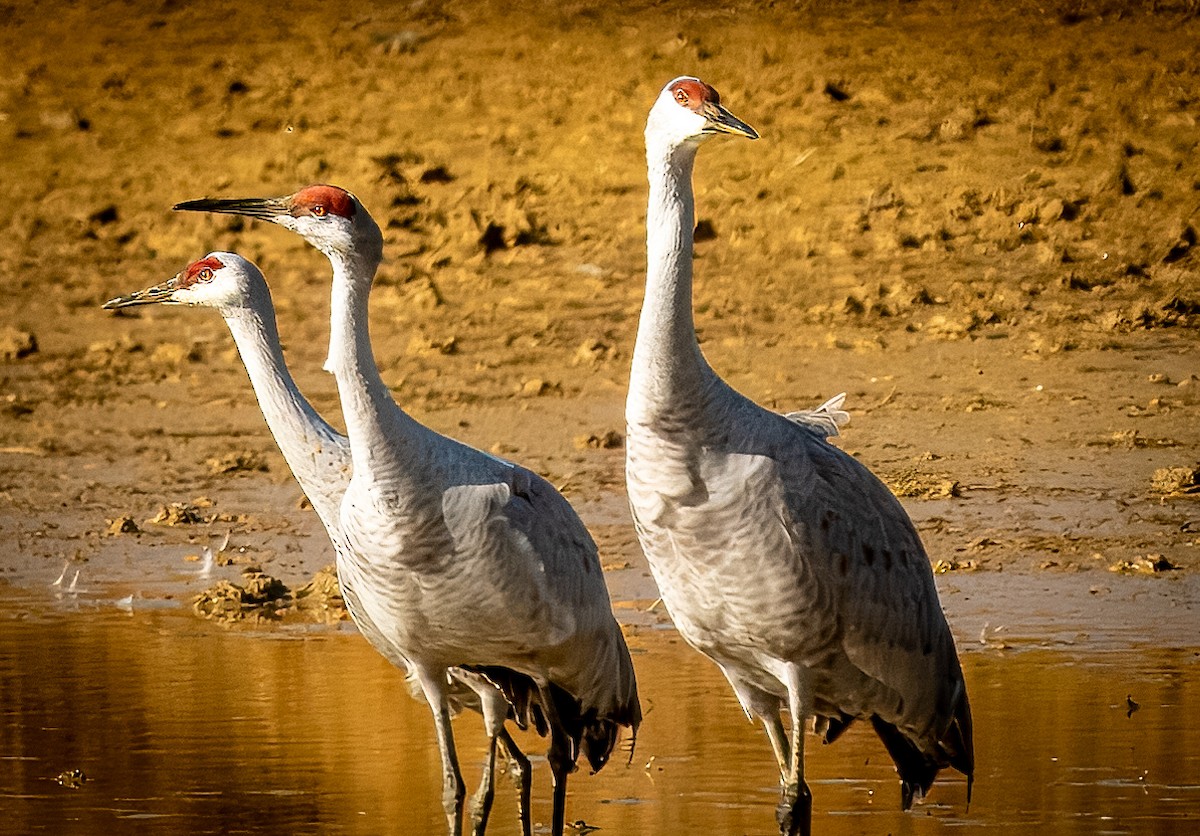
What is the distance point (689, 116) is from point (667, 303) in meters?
0.52

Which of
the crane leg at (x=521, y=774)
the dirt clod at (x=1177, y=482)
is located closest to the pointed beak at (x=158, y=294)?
the crane leg at (x=521, y=774)

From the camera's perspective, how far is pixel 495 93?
17469mm

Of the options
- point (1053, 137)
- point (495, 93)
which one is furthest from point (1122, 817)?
point (495, 93)

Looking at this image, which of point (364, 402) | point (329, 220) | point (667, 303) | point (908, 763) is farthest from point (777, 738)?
point (329, 220)

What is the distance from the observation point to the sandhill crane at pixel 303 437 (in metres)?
7.29

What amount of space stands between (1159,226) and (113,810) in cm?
909

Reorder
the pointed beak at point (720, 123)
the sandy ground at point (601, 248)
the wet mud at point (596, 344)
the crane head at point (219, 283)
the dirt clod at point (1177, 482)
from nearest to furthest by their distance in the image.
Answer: the pointed beak at point (720, 123)
the crane head at point (219, 283)
the wet mud at point (596, 344)
the dirt clod at point (1177, 482)
the sandy ground at point (601, 248)

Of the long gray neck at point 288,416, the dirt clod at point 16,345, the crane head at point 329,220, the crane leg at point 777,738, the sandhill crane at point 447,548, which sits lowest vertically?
the crane leg at point 777,738

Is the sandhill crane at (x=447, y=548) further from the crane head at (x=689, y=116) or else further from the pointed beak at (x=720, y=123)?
the pointed beak at (x=720, y=123)

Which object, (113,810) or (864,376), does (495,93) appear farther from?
(113,810)

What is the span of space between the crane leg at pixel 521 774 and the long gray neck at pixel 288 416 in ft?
2.96

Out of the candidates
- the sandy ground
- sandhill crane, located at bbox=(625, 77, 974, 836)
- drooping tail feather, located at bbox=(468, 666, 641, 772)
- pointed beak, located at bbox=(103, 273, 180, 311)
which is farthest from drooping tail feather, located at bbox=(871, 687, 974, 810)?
the sandy ground

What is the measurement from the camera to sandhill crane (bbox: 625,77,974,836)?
645 cm

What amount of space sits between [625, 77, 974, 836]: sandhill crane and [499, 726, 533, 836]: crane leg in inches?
32.6
